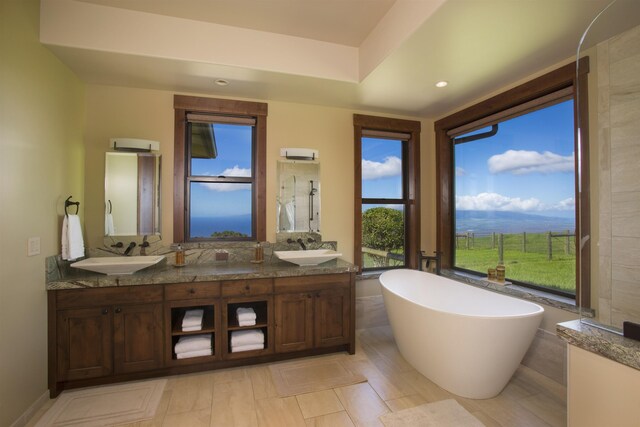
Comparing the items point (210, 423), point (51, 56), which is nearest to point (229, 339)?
point (210, 423)

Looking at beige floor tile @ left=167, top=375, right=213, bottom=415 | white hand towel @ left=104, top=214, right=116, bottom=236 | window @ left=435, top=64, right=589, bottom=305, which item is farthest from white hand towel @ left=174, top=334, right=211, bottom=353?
window @ left=435, top=64, right=589, bottom=305

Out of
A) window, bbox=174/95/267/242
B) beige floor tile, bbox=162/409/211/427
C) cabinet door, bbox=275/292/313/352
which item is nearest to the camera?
beige floor tile, bbox=162/409/211/427

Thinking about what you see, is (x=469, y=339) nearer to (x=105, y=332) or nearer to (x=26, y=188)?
(x=105, y=332)

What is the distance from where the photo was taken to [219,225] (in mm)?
3266

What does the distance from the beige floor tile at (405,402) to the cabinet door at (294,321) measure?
87 centimetres

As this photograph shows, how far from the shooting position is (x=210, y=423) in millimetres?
1978

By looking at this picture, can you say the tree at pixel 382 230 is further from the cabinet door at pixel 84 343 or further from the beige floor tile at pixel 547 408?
the cabinet door at pixel 84 343

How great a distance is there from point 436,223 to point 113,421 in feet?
12.1

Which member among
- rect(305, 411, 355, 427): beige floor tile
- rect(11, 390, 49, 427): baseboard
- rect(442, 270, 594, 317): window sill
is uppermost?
rect(442, 270, 594, 317): window sill

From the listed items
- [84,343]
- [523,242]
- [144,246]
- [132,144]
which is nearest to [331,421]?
[84,343]

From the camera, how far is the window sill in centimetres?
234

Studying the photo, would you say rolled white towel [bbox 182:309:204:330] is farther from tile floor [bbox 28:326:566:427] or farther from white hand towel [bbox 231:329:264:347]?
tile floor [bbox 28:326:566:427]

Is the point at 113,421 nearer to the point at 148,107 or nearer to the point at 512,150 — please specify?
the point at 148,107

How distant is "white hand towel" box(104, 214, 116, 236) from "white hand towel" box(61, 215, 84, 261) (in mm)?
415
